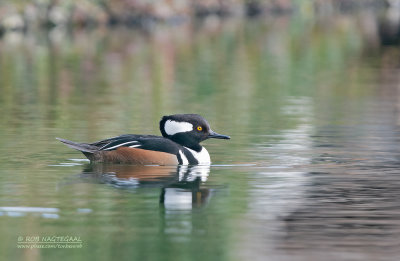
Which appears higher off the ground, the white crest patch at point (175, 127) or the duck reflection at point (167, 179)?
the white crest patch at point (175, 127)

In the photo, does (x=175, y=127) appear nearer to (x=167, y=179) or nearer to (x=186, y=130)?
(x=186, y=130)

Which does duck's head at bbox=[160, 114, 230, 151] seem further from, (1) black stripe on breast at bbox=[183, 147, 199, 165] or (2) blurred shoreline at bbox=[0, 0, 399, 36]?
(2) blurred shoreline at bbox=[0, 0, 399, 36]

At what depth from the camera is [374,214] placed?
9.32m

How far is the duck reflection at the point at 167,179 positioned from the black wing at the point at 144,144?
0.20 metres

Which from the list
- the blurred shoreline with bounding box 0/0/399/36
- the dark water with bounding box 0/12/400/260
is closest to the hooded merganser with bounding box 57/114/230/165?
the dark water with bounding box 0/12/400/260

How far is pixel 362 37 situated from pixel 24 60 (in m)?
17.0

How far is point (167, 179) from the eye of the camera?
11172 mm

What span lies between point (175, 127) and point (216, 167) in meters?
0.64

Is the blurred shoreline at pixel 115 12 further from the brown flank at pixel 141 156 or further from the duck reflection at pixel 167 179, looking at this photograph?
the duck reflection at pixel 167 179

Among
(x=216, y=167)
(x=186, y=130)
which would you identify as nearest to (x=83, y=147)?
(x=186, y=130)

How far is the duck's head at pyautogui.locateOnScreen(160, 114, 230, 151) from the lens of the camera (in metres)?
12.2

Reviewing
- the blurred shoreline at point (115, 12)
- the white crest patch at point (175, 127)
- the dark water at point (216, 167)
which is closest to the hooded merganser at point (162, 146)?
the white crest patch at point (175, 127)

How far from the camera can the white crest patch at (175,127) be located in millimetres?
12211

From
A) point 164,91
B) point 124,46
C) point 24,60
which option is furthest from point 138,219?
point 124,46
